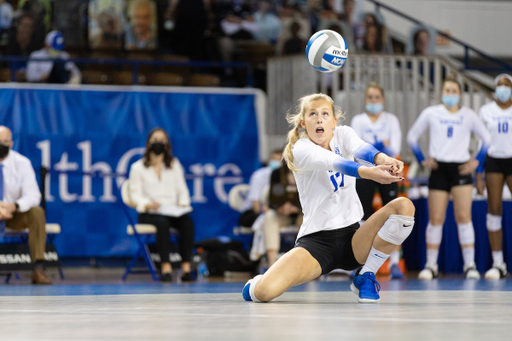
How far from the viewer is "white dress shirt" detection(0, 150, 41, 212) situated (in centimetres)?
766

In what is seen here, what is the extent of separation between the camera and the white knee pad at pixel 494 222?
315 inches

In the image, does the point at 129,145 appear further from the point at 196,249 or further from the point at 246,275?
the point at 246,275

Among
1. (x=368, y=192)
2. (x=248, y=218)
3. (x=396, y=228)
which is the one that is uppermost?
(x=396, y=228)

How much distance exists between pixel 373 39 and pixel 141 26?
3.44m

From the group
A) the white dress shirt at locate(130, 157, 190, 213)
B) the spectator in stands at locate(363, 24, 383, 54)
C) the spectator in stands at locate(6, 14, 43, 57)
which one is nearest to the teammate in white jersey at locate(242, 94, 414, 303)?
the white dress shirt at locate(130, 157, 190, 213)

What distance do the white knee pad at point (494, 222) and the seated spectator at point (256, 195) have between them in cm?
244

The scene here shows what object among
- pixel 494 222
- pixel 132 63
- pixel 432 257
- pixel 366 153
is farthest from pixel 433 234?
pixel 132 63

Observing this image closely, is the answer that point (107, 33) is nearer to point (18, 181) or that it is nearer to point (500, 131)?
point (18, 181)

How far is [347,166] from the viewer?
165 inches

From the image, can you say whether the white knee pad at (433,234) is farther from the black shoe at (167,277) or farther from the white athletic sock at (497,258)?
the black shoe at (167,277)

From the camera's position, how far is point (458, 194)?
25.5 ft

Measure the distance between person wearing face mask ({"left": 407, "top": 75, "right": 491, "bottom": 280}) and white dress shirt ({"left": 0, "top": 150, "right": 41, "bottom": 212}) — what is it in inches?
152

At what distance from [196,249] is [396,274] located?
267 cm

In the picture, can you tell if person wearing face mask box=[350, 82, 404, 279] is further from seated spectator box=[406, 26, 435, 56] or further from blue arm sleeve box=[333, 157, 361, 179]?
seated spectator box=[406, 26, 435, 56]
